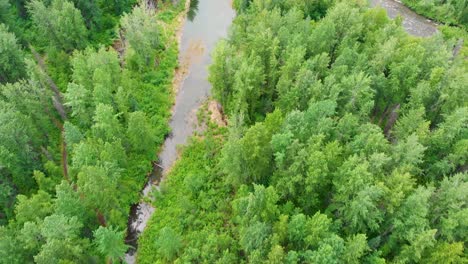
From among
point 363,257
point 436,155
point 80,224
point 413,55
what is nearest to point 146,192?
point 80,224

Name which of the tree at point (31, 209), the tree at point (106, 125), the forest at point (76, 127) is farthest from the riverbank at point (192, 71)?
the tree at point (31, 209)

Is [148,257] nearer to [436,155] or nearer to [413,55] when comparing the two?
[436,155]

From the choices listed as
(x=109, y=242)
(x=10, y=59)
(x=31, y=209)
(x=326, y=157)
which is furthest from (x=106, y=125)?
(x=326, y=157)

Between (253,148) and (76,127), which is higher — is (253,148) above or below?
above

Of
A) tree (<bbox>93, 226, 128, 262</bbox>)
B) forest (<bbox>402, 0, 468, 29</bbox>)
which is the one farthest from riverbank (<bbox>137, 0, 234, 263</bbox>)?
forest (<bbox>402, 0, 468, 29</bbox>)

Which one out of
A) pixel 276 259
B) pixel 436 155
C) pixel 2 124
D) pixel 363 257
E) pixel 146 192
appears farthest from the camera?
pixel 146 192

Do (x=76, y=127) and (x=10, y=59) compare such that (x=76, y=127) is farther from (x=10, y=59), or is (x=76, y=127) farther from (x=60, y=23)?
(x=60, y=23)
